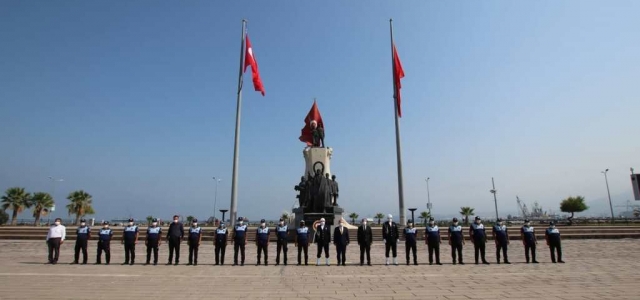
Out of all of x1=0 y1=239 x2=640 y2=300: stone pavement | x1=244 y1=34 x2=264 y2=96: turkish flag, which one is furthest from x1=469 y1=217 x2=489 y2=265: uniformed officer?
x1=244 y1=34 x2=264 y2=96: turkish flag

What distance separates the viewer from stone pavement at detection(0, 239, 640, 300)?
7006mm

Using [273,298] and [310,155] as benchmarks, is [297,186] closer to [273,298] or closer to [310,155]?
[310,155]

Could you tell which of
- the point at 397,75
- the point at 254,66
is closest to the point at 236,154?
the point at 254,66

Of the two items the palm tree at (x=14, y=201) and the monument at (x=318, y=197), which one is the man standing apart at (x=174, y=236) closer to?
the monument at (x=318, y=197)

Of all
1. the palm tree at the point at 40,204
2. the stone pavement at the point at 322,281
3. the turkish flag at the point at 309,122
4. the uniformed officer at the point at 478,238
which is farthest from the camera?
the palm tree at the point at 40,204

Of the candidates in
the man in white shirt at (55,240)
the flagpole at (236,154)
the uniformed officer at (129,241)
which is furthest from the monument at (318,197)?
the man in white shirt at (55,240)

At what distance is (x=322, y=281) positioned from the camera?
8617 mm

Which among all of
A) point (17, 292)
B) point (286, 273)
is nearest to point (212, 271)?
point (286, 273)

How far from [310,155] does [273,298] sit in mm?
23053

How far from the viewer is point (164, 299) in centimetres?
664

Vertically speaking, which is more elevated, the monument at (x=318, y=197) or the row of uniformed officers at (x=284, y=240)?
the monument at (x=318, y=197)

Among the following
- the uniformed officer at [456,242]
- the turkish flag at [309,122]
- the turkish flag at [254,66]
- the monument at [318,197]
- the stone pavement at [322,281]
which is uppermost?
the turkish flag at [254,66]

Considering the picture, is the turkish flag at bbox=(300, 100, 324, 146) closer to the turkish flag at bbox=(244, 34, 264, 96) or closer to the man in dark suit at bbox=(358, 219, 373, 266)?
the turkish flag at bbox=(244, 34, 264, 96)

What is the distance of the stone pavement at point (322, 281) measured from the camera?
701 cm
